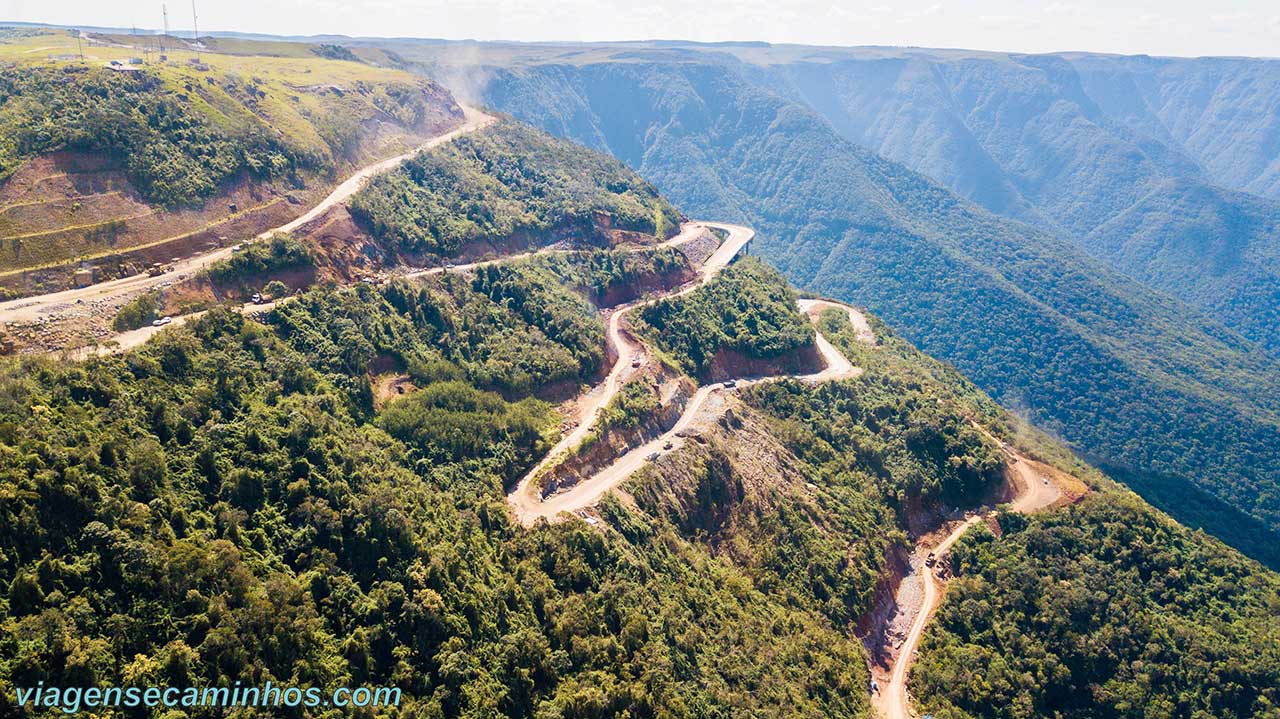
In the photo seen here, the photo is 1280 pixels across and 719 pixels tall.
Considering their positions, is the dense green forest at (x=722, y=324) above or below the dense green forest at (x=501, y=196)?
below

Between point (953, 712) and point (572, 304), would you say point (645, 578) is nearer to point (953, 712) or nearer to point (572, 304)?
point (953, 712)

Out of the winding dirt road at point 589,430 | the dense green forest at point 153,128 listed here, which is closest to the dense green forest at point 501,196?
the dense green forest at point 153,128

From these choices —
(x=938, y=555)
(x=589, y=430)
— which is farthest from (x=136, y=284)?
(x=938, y=555)

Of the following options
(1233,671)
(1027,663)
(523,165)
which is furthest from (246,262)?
(1233,671)

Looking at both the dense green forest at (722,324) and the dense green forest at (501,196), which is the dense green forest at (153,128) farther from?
the dense green forest at (722,324)

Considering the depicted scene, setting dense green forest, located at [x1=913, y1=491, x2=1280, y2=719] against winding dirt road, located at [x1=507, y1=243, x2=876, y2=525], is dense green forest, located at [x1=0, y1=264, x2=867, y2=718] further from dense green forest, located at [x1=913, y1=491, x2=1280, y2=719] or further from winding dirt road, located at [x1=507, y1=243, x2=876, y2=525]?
dense green forest, located at [x1=913, y1=491, x2=1280, y2=719]

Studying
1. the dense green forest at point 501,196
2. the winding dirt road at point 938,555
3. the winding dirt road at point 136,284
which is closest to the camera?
the winding dirt road at point 136,284

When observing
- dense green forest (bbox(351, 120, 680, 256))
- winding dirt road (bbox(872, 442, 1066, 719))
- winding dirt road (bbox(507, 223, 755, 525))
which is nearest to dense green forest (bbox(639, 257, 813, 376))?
winding dirt road (bbox(507, 223, 755, 525))
